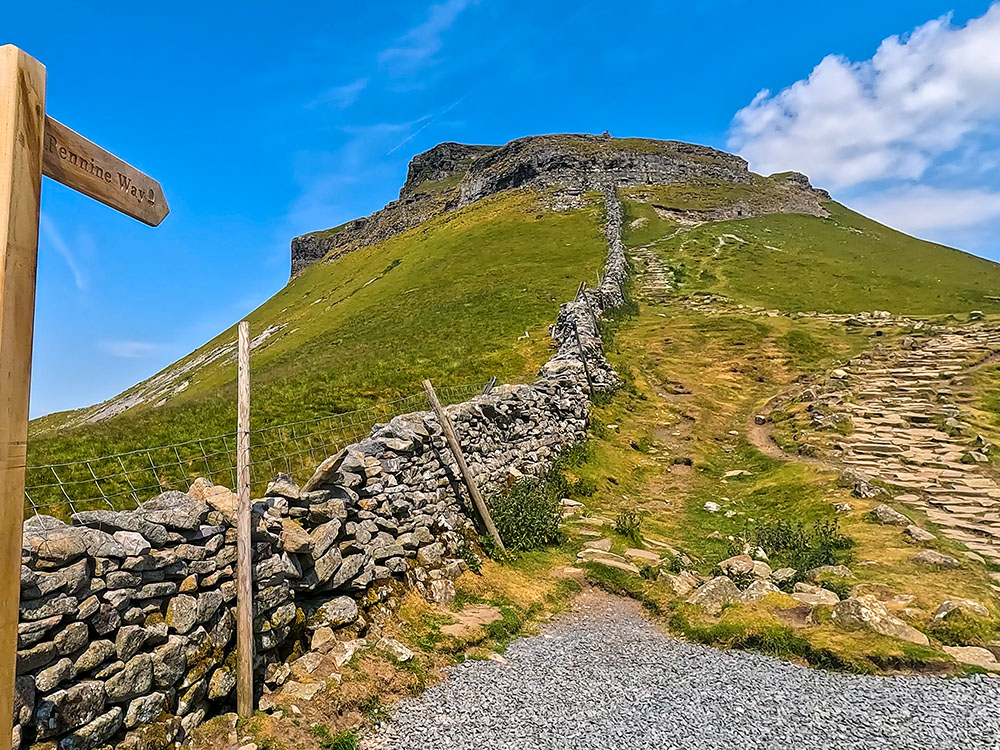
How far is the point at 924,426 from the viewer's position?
1881 centimetres

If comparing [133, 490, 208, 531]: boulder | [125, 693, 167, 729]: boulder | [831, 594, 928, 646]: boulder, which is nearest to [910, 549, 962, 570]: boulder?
[831, 594, 928, 646]: boulder

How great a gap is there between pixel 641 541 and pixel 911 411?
13.1 m

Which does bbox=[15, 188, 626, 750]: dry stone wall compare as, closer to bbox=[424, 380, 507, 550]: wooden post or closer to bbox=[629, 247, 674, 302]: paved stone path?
bbox=[424, 380, 507, 550]: wooden post

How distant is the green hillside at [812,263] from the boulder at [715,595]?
32.1 m

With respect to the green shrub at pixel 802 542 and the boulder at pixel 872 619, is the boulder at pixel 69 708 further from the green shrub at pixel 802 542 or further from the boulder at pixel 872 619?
the green shrub at pixel 802 542

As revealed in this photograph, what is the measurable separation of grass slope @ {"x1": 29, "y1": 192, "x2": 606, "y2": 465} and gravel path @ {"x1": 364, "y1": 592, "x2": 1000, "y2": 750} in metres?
10.8

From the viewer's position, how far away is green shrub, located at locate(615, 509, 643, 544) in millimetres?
13391

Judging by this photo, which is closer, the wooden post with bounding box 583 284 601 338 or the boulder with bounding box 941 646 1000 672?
the boulder with bounding box 941 646 1000 672

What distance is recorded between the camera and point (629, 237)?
2443 inches

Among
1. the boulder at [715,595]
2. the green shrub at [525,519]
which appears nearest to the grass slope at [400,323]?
the green shrub at [525,519]

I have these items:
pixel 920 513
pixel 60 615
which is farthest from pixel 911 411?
pixel 60 615

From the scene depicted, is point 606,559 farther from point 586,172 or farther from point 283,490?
point 586,172

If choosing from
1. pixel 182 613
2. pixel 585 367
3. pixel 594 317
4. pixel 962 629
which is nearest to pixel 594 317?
pixel 594 317

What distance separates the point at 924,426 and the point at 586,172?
72056 mm
